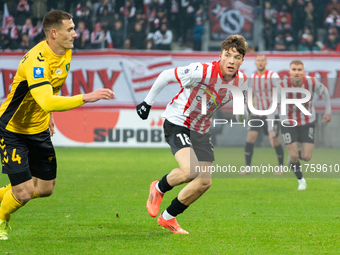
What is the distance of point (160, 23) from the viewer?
16969 mm

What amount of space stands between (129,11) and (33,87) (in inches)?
529

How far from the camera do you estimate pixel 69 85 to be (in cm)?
1530

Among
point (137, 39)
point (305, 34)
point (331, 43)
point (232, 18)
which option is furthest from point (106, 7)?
point (331, 43)

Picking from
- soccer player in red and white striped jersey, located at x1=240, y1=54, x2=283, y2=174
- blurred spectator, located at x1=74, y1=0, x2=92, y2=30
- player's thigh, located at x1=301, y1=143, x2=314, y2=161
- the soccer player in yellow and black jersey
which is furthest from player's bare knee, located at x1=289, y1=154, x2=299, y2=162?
blurred spectator, located at x1=74, y1=0, x2=92, y2=30

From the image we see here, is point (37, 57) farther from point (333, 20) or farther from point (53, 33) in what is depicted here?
point (333, 20)

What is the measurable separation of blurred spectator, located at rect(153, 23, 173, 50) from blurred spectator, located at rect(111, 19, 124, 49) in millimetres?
1075

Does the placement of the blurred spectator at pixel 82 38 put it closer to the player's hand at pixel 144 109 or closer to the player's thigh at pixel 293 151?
the player's thigh at pixel 293 151

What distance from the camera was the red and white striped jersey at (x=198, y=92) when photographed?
5.00 metres

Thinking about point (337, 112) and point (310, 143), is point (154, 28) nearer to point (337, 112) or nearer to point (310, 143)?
point (337, 112)

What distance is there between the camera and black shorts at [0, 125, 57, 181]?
454cm

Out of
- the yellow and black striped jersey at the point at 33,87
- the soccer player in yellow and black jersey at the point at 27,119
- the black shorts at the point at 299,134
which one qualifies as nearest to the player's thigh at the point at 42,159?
the soccer player in yellow and black jersey at the point at 27,119

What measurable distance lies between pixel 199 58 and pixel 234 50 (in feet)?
34.9

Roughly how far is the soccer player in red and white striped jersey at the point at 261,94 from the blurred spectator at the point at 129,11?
7.74 meters

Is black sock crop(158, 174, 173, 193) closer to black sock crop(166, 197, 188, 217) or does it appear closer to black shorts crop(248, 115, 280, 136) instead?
black sock crop(166, 197, 188, 217)
